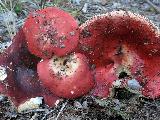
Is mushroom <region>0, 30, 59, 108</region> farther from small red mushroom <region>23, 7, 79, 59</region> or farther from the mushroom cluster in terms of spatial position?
small red mushroom <region>23, 7, 79, 59</region>

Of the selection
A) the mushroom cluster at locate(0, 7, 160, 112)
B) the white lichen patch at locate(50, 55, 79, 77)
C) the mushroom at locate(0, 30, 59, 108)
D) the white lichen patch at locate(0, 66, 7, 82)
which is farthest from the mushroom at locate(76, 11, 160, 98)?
the white lichen patch at locate(0, 66, 7, 82)

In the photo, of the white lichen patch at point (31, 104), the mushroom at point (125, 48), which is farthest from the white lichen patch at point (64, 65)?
the white lichen patch at point (31, 104)

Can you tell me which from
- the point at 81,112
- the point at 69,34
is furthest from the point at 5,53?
the point at 81,112

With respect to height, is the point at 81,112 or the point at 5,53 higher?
the point at 5,53

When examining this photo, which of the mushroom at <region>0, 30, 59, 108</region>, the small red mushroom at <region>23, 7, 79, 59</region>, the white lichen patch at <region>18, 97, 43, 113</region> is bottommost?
the white lichen patch at <region>18, 97, 43, 113</region>

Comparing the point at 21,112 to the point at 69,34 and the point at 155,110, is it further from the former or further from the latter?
the point at 155,110

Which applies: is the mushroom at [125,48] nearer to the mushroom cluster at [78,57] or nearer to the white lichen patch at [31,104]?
the mushroom cluster at [78,57]

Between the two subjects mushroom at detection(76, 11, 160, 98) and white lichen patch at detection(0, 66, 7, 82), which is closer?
mushroom at detection(76, 11, 160, 98)

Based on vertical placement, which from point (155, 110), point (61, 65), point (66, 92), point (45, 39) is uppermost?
point (45, 39)

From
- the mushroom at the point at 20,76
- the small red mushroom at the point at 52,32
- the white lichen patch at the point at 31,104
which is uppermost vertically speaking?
the small red mushroom at the point at 52,32
